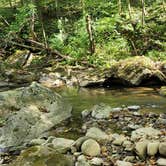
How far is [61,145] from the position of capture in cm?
754

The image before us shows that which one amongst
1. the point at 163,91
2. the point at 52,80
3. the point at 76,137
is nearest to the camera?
the point at 76,137

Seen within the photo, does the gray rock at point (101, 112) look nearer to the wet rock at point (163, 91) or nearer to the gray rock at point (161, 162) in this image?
the wet rock at point (163, 91)

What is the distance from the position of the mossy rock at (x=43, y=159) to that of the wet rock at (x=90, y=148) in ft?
1.20

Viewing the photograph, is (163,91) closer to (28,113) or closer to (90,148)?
(28,113)

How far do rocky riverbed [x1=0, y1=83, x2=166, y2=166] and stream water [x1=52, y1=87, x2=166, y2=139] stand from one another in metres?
0.21

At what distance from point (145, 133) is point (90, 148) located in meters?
1.54

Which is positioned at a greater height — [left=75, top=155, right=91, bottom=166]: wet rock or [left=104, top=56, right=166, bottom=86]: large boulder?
[left=75, top=155, right=91, bottom=166]: wet rock

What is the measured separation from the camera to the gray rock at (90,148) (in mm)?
6973

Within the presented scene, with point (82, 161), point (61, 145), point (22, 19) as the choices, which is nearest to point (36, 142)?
point (61, 145)

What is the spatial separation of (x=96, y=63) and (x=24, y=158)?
1371 centimetres

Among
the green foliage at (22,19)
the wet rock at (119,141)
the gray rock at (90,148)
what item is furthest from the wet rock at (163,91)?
the green foliage at (22,19)

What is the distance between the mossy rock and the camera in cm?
640

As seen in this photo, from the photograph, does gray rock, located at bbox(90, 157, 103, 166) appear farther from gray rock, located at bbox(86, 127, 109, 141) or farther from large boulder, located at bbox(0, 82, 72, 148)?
large boulder, located at bbox(0, 82, 72, 148)

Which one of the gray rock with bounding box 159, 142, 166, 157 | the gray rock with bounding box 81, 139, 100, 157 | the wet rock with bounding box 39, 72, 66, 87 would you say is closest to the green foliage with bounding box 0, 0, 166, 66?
the wet rock with bounding box 39, 72, 66, 87
